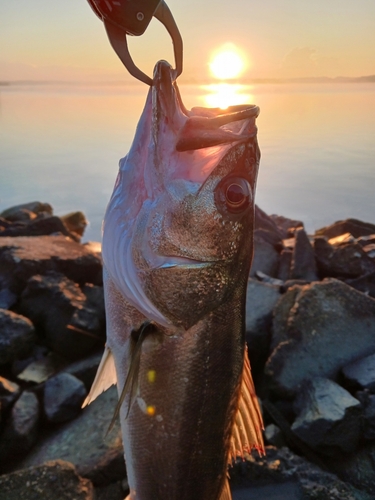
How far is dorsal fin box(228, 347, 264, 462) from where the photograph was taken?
6.39 ft

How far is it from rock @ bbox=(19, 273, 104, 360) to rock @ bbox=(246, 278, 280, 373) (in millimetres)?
1582

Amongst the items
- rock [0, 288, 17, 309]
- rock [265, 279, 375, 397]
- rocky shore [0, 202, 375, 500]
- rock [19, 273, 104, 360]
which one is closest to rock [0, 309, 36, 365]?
rocky shore [0, 202, 375, 500]

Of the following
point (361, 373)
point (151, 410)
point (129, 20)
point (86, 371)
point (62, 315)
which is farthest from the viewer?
point (62, 315)

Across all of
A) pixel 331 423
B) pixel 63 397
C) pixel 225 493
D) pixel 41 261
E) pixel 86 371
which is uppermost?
pixel 41 261

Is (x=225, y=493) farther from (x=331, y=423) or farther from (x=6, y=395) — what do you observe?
(x=6, y=395)

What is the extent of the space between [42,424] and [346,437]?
2.53m

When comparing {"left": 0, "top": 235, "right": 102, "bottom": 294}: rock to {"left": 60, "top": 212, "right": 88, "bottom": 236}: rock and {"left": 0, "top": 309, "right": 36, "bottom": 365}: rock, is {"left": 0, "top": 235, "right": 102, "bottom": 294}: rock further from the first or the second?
{"left": 60, "top": 212, "right": 88, "bottom": 236}: rock

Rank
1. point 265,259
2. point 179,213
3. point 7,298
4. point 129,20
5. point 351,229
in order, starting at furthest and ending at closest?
1. point 351,229
2. point 265,259
3. point 7,298
4. point 179,213
5. point 129,20

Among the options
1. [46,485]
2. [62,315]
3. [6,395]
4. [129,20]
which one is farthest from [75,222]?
[129,20]

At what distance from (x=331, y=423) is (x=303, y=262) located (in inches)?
123

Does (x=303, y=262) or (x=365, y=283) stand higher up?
(x=303, y=262)

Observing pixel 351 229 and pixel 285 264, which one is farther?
pixel 351 229

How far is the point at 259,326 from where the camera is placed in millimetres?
4934

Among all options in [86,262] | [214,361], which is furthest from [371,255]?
[214,361]
